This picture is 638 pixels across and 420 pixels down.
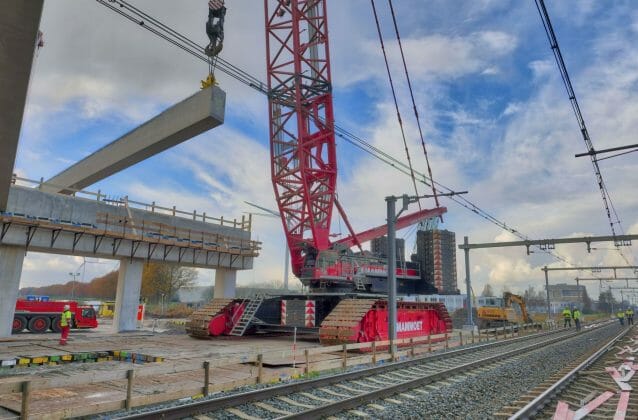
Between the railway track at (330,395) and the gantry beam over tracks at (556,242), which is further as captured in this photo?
the gantry beam over tracks at (556,242)

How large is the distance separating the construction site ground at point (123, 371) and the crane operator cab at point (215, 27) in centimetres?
856

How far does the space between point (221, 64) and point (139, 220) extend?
14.5 metres

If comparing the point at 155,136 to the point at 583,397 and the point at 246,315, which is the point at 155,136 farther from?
the point at 583,397

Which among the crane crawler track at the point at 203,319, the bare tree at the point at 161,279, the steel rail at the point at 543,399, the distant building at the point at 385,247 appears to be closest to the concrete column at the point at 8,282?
the crane crawler track at the point at 203,319

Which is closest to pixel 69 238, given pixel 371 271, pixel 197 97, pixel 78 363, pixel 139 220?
pixel 139 220

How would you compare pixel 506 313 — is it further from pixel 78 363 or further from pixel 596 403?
pixel 78 363

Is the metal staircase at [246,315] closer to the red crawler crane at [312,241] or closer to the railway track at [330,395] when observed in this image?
the red crawler crane at [312,241]

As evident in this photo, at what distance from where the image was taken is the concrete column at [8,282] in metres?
19.1

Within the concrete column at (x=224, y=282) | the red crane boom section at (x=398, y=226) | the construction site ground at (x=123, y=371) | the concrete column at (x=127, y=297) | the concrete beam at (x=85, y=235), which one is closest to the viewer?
the construction site ground at (x=123, y=371)

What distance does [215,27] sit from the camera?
12672 mm

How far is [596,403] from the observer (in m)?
8.34

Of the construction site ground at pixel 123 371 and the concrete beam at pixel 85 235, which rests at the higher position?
the concrete beam at pixel 85 235

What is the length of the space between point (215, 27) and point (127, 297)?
16.7 metres

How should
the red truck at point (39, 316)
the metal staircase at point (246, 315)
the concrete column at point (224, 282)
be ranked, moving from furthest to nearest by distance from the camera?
the concrete column at point (224, 282), the red truck at point (39, 316), the metal staircase at point (246, 315)
